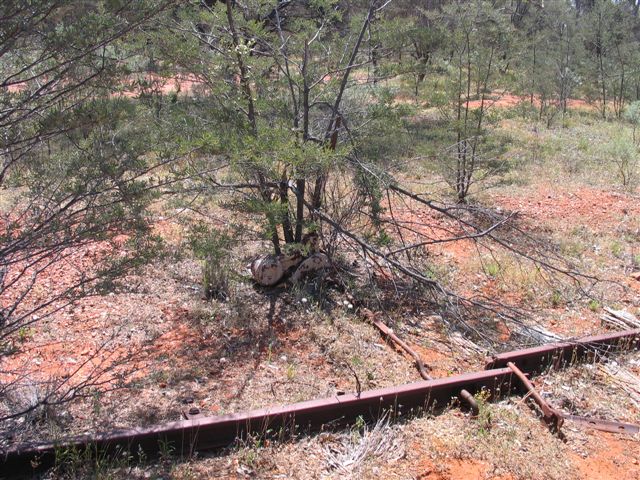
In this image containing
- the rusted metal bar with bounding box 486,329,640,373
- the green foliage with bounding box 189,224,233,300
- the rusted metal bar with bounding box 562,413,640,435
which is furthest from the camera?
the green foliage with bounding box 189,224,233,300

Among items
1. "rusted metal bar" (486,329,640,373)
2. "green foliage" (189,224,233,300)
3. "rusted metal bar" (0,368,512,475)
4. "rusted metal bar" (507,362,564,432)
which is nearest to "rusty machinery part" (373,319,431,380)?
"rusted metal bar" (0,368,512,475)

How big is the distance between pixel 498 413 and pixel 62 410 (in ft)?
9.18

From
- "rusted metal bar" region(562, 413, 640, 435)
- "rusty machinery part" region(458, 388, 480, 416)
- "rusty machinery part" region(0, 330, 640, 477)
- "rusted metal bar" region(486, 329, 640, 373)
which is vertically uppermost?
"rusty machinery part" region(0, 330, 640, 477)

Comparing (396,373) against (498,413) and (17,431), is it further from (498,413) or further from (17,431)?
(17,431)

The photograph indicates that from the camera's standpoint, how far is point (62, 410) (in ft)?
11.7

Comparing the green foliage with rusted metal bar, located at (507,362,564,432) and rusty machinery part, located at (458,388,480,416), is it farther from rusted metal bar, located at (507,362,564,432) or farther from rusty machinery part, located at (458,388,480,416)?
rusted metal bar, located at (507,362,564,432)

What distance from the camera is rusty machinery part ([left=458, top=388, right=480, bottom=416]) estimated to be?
385 cm

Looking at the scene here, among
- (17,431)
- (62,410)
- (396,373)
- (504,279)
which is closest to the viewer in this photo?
(17,431)

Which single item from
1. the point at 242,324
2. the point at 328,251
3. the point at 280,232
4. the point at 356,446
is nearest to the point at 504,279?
the point at 328,251

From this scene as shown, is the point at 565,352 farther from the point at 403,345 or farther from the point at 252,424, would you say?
the point at 252,424

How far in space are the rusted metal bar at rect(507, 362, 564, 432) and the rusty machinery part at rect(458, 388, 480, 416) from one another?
441mm

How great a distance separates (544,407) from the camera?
3.88m

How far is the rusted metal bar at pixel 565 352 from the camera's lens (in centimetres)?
441

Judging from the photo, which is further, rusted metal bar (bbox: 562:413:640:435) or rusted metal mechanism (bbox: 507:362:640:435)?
rusted metal bar (bbox: 562:413:640:435)
